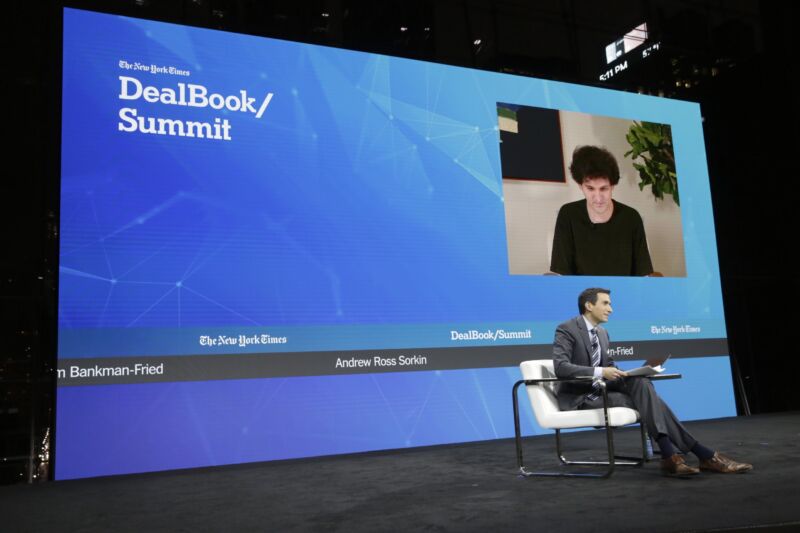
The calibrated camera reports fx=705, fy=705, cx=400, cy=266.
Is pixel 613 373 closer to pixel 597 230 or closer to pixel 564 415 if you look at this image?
pixel 564 415

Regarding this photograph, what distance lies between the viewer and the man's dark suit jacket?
3.66m

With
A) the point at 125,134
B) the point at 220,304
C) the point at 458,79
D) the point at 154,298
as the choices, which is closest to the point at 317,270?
the point at 220,304

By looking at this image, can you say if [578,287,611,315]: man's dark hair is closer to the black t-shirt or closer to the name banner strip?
the name banner strip

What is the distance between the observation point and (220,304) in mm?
4812

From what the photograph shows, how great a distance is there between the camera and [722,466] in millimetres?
3371

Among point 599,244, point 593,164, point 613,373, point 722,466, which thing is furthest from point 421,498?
point 593,164

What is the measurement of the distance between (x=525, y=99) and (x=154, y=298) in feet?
11.7

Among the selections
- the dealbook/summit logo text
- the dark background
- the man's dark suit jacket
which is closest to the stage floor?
the man's dark suit jacket

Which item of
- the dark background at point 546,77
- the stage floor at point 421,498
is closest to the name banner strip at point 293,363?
the dark background at point 546,77

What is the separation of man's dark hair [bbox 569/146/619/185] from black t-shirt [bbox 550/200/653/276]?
9.5 inches

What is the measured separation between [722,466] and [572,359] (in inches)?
34.8

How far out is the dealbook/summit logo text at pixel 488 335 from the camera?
550 centimetres

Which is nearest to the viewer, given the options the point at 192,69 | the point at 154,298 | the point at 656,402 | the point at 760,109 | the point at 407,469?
the point at 656,402

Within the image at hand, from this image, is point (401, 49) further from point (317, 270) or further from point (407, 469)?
point (407, 469)
